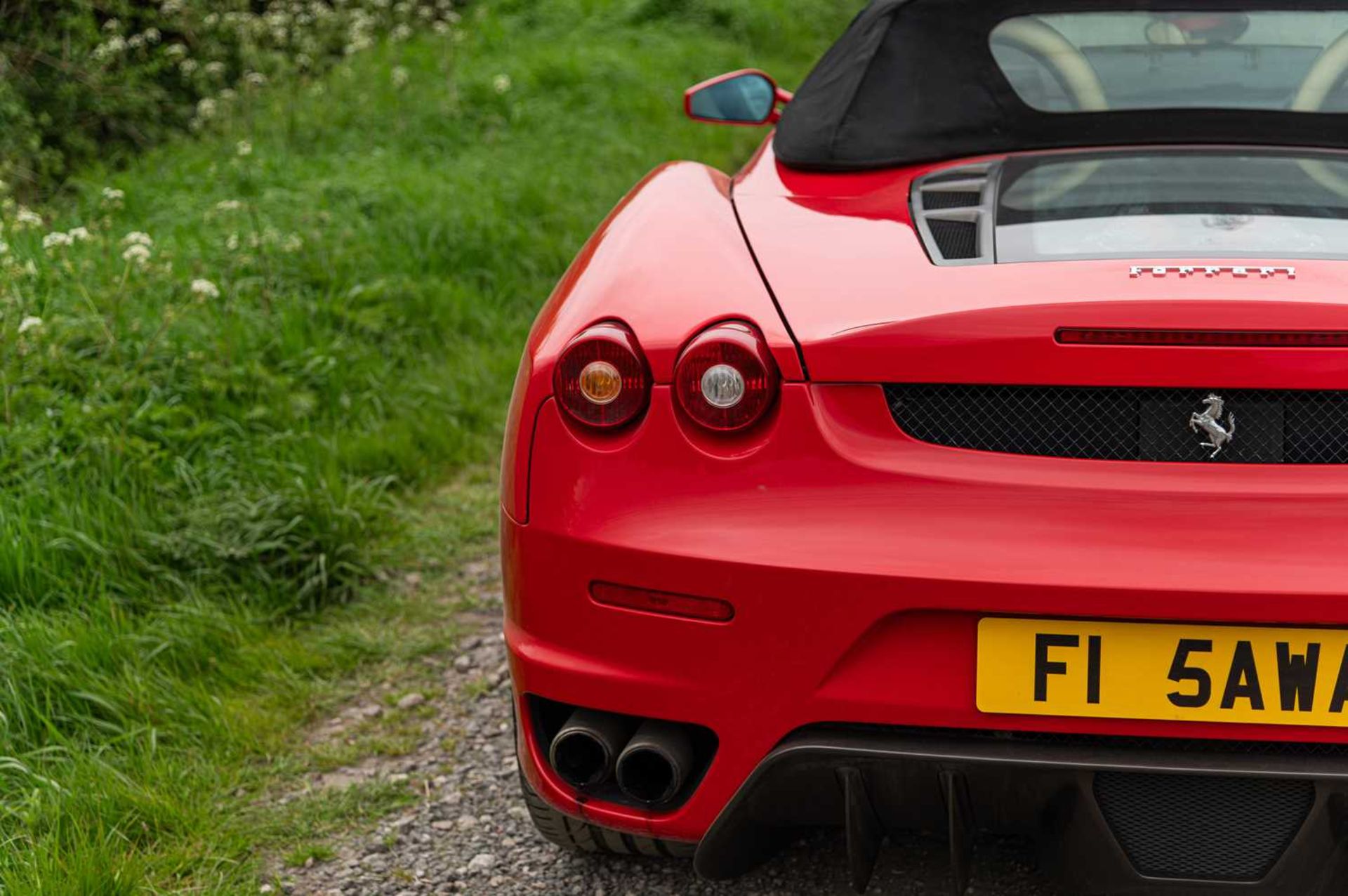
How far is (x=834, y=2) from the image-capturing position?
12570 millimetres

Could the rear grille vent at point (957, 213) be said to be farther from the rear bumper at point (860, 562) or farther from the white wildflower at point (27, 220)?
the white wildflower at point (27, 220)

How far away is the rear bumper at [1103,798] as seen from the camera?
1.85 metres

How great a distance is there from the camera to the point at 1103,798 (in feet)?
6.21

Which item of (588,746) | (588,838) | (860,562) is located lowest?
(588,838)

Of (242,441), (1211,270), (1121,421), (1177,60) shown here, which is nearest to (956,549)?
(1121,421)

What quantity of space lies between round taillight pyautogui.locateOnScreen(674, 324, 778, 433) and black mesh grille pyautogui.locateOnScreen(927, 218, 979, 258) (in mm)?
355

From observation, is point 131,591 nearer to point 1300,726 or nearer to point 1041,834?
point 1041,834

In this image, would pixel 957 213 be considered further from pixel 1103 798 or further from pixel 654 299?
pixel 1103 798

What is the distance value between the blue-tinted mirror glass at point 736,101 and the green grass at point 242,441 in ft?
4.55

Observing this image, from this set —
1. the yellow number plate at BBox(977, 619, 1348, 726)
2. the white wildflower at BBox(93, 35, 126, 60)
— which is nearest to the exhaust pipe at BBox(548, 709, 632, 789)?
the yellow number plate at BBox(977, 619, 1348, 726)

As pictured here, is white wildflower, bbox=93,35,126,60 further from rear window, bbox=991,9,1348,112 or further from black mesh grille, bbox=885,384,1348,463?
black mesh grille, bbox=885,384,1348,463

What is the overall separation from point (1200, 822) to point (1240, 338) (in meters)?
0.62

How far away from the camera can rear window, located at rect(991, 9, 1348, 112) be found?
275cm

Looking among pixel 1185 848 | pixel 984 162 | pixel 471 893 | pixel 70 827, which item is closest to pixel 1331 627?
pixel 1185 848
